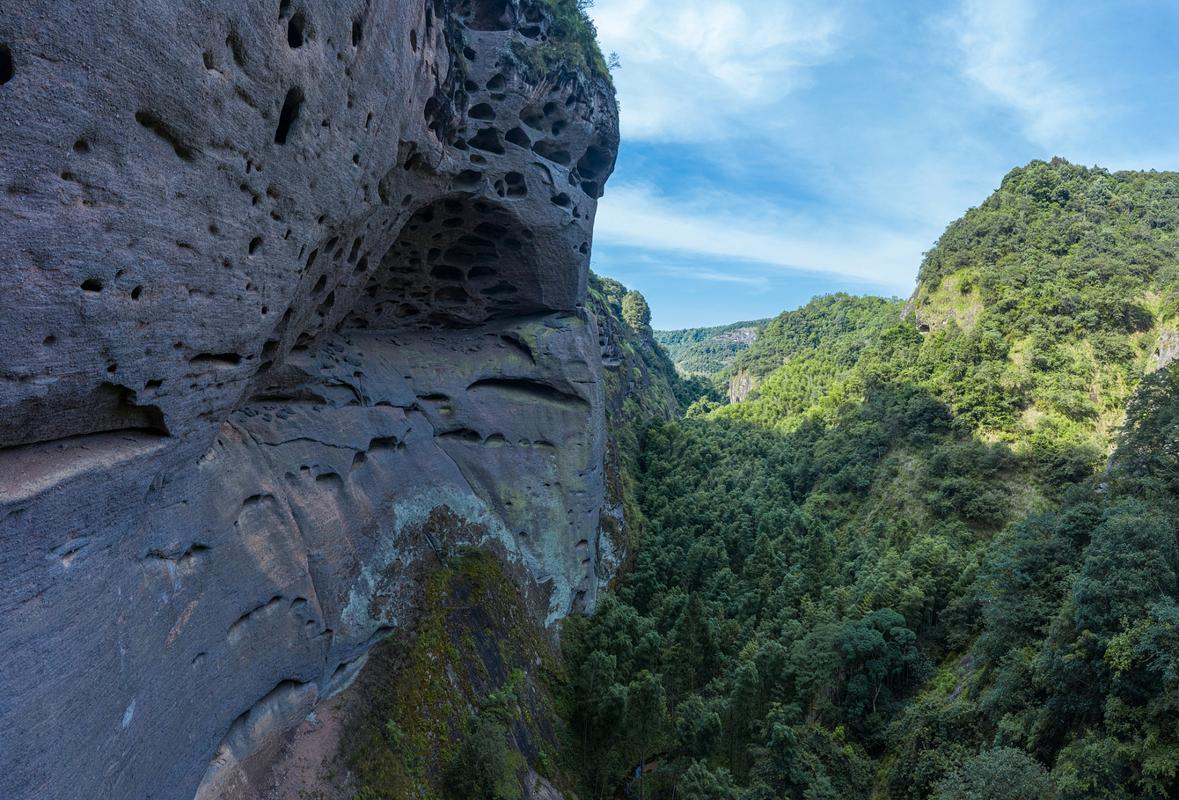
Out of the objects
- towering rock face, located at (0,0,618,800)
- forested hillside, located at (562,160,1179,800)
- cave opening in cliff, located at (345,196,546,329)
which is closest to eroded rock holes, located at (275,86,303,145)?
towering rock face, located at (0,0,618,800)

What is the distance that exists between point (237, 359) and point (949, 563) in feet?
84.9

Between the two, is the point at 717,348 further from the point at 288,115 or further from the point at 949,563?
the point at 288,115

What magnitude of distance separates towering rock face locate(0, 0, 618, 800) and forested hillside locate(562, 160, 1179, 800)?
6820mm

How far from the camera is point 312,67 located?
31.6ft

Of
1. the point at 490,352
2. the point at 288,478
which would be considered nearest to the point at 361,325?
the point at 490,352

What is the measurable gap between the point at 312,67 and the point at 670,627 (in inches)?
905

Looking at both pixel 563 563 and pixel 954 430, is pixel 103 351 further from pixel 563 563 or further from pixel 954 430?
pixel 954 430

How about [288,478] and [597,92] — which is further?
[597,92]

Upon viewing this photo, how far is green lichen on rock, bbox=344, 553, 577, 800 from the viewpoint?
13.0 m

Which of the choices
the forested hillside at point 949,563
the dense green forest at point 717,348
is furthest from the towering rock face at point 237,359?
the dense green forest at point 717,348

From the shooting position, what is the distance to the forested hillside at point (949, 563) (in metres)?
13.4

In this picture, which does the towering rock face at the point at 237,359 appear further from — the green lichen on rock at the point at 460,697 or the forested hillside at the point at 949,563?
the forested hillside at the point at 949,563

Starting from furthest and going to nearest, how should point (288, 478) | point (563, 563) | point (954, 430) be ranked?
point (954, 430), point (563, 563), point (288, 478)

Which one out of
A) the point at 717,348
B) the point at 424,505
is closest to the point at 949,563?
the point at 424,505
